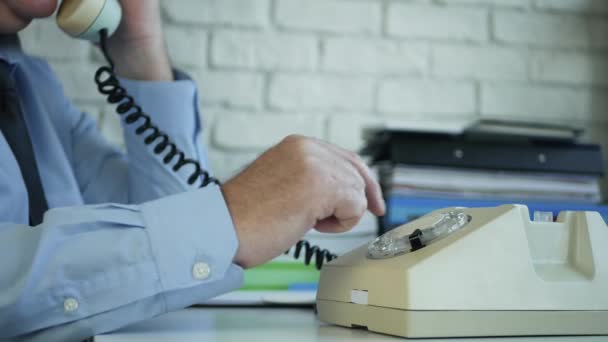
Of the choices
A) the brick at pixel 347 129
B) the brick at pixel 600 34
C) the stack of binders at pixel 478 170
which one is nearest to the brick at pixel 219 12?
the brick at pixel 347 129

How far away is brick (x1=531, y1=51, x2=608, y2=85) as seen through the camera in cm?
170

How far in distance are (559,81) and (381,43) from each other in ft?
1.42

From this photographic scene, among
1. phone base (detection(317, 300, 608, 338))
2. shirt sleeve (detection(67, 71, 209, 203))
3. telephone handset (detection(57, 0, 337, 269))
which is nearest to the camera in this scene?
phone base (detection(317, 300, 608, 338))

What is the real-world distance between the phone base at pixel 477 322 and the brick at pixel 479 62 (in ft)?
3.41

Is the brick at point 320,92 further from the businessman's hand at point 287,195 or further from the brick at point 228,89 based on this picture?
the businessman's hand at point 287,195

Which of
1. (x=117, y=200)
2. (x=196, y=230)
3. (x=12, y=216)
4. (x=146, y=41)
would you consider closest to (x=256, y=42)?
(x=146, y=41)

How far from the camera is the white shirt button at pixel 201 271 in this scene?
0.69 m

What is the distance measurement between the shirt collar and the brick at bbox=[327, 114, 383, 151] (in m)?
0.67

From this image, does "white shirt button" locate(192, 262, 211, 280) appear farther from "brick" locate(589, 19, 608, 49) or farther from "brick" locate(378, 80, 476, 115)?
"brick" locate(589, 19, 608, 49)

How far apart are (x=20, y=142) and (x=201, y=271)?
18.6 inches

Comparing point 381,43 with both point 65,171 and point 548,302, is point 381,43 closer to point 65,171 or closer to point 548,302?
point 65,171

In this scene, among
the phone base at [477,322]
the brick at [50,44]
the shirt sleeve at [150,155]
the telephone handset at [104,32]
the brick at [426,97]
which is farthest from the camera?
the brick at [426,97]

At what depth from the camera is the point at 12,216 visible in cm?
88

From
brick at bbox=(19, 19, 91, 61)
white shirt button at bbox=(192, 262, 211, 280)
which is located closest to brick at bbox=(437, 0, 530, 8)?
brick at bbox=(19, 19, 91, 61)
